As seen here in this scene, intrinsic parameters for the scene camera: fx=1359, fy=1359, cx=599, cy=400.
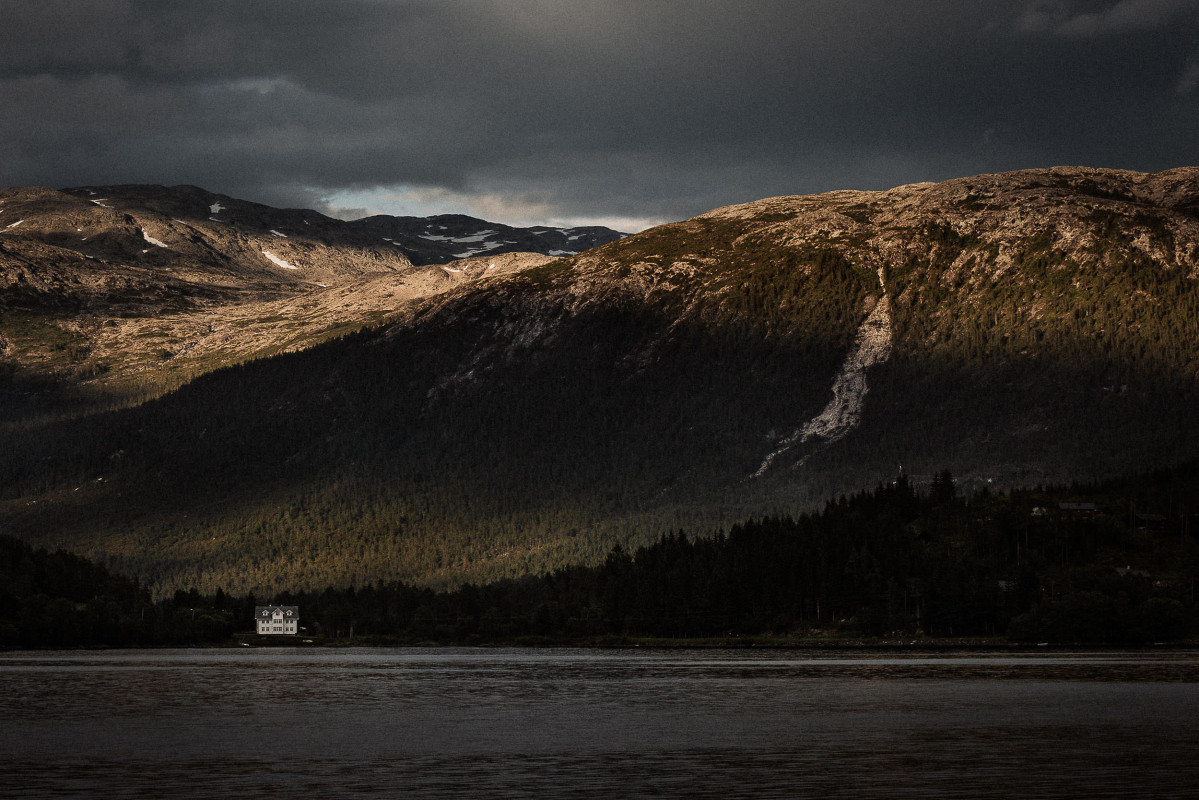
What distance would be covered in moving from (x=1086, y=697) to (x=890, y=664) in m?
70.8

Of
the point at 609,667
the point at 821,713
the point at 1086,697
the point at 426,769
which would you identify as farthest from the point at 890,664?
the point at 426,769

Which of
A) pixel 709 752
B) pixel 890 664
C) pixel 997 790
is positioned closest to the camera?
pixel 997 790

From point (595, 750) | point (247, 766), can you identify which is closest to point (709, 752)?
point (595, 750)

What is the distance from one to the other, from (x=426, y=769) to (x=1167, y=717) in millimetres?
56303

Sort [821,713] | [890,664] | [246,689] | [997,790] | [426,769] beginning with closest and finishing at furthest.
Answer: [997,790] → [426,769] → [821,713] → [246,689] → [890,664]

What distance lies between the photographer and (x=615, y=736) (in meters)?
87.7

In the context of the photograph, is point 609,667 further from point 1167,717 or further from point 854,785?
A: point 854,785

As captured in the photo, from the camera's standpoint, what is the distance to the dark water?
63406 millimetres

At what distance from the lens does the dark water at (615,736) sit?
63.4m

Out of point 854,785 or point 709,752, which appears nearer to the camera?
point 854,785

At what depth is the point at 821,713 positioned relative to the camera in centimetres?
10500

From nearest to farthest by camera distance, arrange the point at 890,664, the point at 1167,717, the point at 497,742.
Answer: the point at 497,742 → the point at 1167,717 → the point at 890,664

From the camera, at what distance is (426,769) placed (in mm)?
70438

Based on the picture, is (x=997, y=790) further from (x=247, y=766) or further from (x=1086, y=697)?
(x=1086, y=697)
